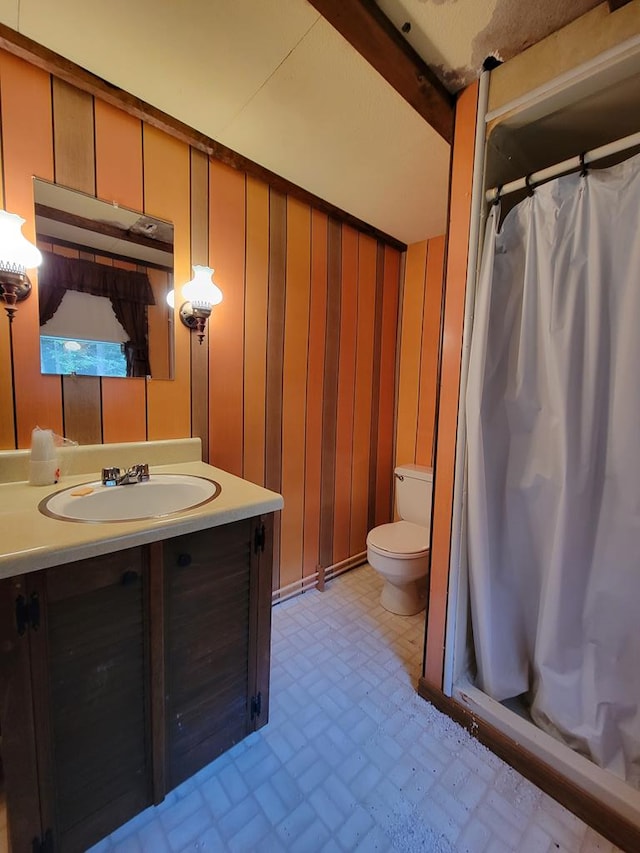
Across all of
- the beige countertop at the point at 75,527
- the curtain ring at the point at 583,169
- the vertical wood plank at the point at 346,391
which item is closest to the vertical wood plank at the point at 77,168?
the beige countertop at the point at 75,527

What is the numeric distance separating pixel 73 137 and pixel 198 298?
0.64m

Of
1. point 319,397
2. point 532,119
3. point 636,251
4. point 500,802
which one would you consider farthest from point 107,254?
point 500,802

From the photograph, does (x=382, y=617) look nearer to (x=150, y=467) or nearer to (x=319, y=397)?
(x=319, y=397)

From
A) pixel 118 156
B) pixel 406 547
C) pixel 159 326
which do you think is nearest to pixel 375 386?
pixel 406 547

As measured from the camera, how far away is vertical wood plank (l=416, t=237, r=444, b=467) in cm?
229

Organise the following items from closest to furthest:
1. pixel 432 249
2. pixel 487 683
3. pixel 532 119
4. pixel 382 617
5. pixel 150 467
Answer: pixel 532 119
pixel 487 683
pixel 150 467
pixel 382 617
pixel 432 249

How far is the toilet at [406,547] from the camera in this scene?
1.80 metres

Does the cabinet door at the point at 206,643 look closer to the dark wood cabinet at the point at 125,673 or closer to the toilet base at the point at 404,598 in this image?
the dark wood cabinet at the point at 125,673

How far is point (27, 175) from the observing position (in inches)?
46.0

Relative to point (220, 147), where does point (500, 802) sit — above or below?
below

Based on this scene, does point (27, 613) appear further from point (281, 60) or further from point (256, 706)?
point (281, 60)

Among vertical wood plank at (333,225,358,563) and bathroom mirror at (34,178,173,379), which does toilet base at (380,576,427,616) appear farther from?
bathroom mirror at (34,178,173,379)

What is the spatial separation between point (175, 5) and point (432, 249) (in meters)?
1.73

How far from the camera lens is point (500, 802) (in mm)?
1070
